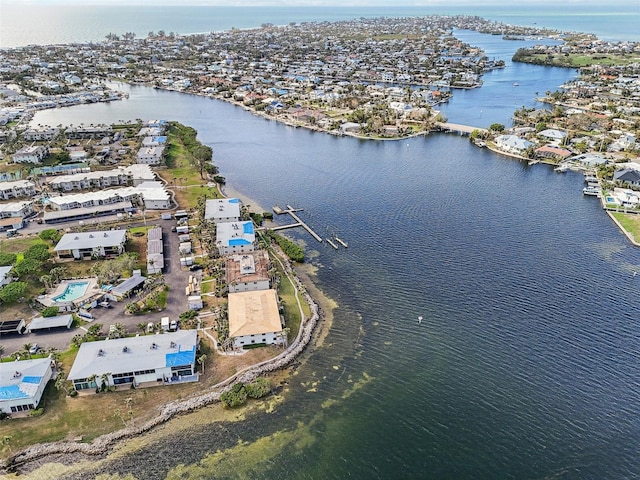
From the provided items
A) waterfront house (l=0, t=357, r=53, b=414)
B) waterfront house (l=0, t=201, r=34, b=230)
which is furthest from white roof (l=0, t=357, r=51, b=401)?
waterfront house (l=0, t=201, r=34, b=230)

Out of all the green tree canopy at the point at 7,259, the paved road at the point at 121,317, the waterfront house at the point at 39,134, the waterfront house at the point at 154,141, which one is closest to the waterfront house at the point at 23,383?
the paved road at the point at 121,317

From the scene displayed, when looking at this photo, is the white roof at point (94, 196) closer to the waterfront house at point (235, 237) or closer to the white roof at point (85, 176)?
the white roof at point (85, 176)

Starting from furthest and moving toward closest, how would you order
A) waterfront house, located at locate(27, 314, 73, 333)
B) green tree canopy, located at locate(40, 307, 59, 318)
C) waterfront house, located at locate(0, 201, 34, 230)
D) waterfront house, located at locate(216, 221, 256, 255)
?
1. waterfront house, located at locate(0, 201, 34, 230)
2. waterfront house, located at locate(216, 221, 256, 255)
3. green tree canopy, located at locate(40, 307, 59, 318)
4. waterfront house, located at locate(27, 314, 73, 333)

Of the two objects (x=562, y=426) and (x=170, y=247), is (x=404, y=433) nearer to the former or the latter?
(x=562, y=426)

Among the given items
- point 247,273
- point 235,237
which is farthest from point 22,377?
point 235,237

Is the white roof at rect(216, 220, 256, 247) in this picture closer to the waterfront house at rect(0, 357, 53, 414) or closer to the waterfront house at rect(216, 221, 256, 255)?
the waterfront house at rect(216, 221, 256, 255)

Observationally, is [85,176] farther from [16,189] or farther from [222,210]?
[222,210]

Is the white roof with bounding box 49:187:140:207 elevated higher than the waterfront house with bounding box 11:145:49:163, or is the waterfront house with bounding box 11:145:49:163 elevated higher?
the waterfront house with bounding box 11:145:49:163
